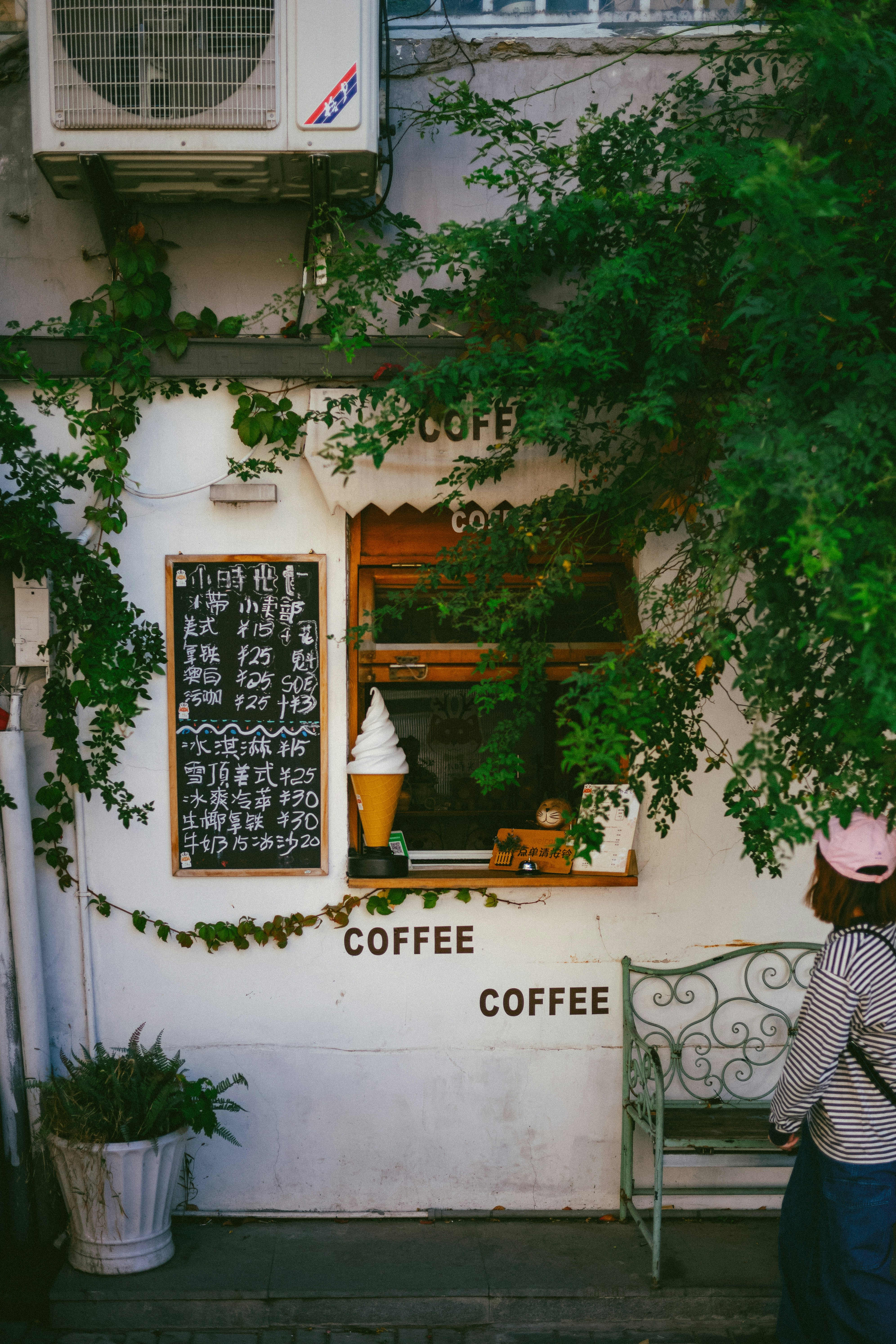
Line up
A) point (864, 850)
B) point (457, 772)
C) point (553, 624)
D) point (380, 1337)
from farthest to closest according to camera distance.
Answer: point (457, 772) < point (553, 624) < point (380, 1337) < point (864, 850)

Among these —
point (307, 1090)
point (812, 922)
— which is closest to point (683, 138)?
point (812, 922)

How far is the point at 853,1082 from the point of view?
346 cm

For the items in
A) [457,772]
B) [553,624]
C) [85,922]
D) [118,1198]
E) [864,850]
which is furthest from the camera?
[457,772]

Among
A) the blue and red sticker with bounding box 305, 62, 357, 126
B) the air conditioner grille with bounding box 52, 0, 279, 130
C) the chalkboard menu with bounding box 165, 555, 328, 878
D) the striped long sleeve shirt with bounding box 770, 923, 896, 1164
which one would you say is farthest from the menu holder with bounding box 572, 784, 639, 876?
the air conditioner grille with bounding box 52, 0, 279, 130

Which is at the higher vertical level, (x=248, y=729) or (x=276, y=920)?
(x=248, y=729)

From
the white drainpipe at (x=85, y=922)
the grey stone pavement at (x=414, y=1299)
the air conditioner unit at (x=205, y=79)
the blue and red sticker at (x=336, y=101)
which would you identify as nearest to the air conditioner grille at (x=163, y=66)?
the air conditioner unit at (x=205, y=79)

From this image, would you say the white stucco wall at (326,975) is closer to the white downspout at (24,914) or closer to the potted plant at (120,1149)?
the white downspout at (24,914)

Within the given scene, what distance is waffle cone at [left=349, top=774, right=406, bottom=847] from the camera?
15.5 ft

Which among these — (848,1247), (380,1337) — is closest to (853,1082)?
(848,1247)

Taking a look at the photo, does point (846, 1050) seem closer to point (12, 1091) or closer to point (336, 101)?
point (12, 1091)

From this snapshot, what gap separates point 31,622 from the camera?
473 cm

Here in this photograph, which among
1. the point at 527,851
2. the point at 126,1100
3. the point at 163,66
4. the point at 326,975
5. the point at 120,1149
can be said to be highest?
the point at 163,66

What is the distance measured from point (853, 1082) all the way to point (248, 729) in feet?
9.24

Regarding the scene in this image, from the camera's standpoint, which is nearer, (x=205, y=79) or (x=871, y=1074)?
(x=871, y=1074)
